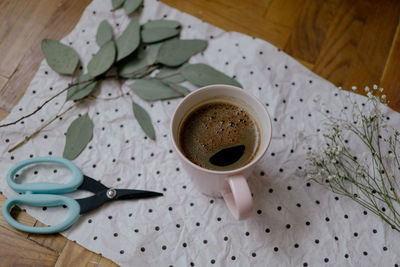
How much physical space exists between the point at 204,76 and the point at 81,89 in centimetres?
A: 26

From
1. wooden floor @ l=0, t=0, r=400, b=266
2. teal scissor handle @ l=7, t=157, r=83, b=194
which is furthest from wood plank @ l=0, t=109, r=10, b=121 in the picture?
teal scissor handle @ l=7, t=157, r=83, b=194

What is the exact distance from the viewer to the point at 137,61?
0.77 meters

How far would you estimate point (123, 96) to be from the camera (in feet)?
2.44

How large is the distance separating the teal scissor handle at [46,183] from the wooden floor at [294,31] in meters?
0.13

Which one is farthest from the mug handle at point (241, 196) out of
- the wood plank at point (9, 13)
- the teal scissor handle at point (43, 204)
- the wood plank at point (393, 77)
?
the wood plank at point (9, 13)

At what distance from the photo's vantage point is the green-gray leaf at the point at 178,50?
757mm

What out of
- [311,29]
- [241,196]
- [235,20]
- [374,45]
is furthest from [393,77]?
[241,196]

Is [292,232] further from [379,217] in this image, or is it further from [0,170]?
[0,170]

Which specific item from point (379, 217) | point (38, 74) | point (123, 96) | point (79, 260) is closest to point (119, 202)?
point (79, 260)

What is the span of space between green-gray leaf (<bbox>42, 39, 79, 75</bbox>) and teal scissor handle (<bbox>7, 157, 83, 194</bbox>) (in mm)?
195

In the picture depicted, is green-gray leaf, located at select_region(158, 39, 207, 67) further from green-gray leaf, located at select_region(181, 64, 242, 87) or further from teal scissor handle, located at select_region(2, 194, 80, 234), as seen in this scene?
teal scissor handle, located at select_region(2, 194, 80, 234)

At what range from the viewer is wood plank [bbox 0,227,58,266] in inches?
24.4

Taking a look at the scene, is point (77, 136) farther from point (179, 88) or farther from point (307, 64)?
point (307, 64)

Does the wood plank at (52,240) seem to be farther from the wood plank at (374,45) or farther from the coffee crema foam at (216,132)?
the wood plank at (374,45)
